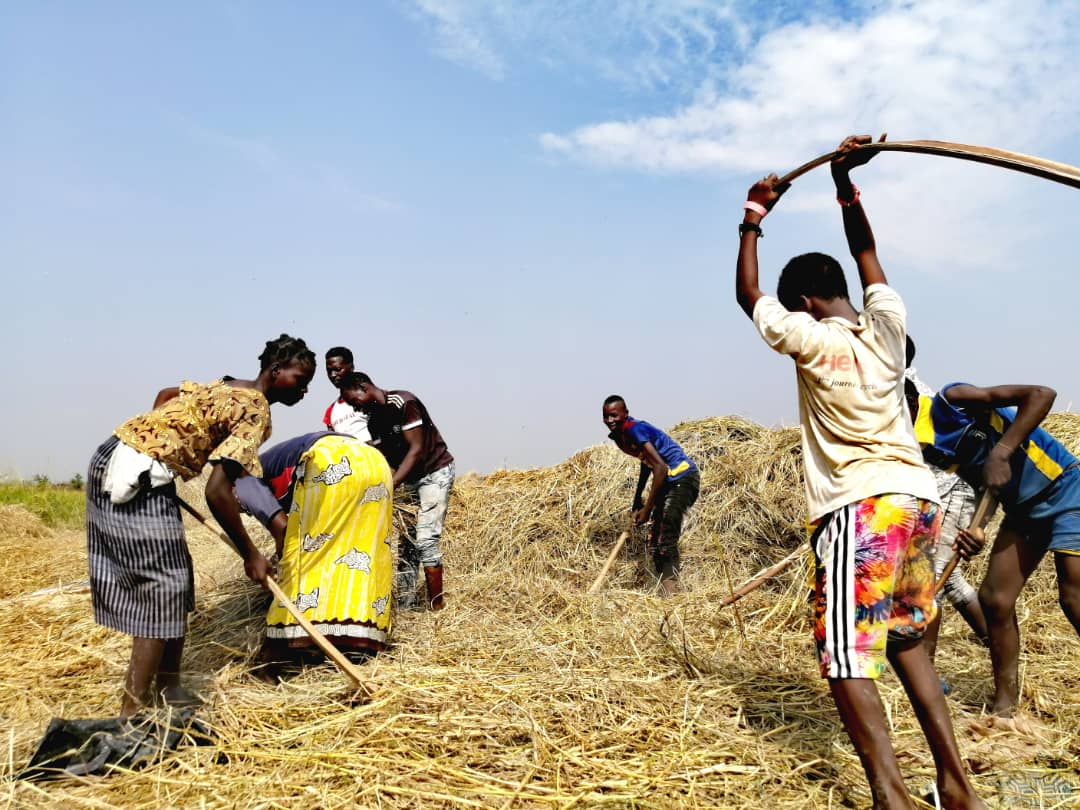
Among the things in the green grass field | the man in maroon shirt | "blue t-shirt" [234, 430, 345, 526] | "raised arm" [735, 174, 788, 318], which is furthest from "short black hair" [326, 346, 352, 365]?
the green grass field

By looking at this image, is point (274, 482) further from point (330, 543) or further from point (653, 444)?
point (653, 444)

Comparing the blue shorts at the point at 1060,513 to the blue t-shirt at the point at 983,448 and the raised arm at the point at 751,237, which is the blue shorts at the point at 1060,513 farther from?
the raised arm at the point at 751,237

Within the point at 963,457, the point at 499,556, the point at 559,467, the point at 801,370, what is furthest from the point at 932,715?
the point at 559,467

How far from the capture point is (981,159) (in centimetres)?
202

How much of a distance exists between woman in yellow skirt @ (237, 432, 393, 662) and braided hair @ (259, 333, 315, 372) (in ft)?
2.16

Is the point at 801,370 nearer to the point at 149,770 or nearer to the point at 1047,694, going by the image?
the point at 1047,694

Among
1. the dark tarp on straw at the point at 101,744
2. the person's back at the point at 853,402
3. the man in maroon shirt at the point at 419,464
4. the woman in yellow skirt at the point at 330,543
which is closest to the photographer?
the person's back at the point at 853,402

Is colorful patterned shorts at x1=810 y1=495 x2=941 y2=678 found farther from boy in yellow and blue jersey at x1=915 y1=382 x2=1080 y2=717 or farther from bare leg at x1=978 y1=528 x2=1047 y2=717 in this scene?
bare leg at x1=978 y1=528 x2=1047 y2=717

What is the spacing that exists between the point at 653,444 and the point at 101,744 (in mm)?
4325

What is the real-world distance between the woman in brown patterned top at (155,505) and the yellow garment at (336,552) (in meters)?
0.66

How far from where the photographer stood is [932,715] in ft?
6.90

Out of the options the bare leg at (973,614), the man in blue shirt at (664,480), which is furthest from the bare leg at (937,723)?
the man in blue shirt at (664,480)

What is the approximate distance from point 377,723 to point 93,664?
1.96 metres

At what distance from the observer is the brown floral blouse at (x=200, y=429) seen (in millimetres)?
2904
